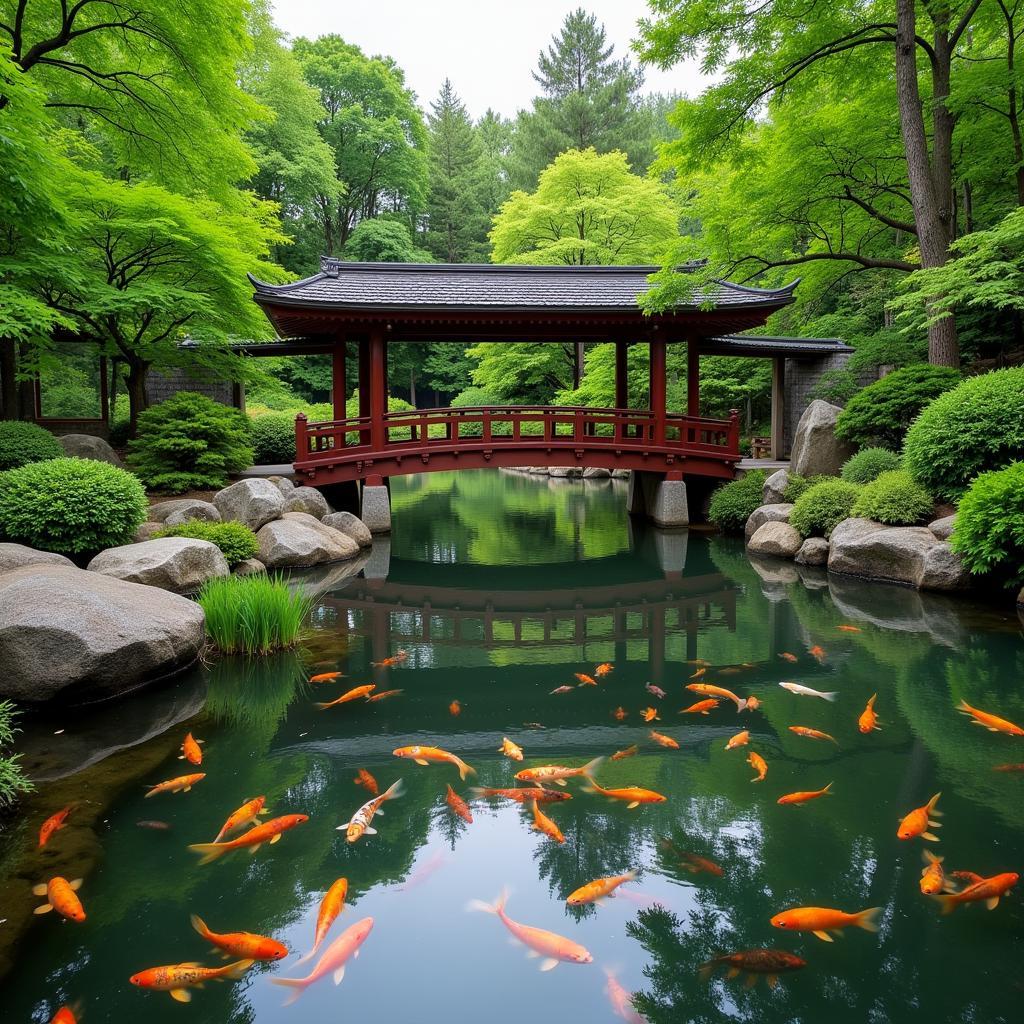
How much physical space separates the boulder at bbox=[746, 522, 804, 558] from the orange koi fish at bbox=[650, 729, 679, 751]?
694cm

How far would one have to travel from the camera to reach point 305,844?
3.45m

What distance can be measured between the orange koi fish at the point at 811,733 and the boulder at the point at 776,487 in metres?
8.00

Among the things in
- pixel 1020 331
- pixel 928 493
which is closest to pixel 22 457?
pixel 928 493

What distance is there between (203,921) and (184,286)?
1102 cm

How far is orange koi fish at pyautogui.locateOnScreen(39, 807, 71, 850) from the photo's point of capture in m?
3.43

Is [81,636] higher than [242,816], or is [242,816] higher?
[81,636]

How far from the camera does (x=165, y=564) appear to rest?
7098 millimetres

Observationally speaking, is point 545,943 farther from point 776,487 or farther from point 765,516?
point 776,487

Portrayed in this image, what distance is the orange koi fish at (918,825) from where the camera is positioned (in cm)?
341

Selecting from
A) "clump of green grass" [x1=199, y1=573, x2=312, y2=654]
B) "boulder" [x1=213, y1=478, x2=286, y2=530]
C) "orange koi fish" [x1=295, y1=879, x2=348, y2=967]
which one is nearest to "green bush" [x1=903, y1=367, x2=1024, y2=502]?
"clump of green grass" [x1=199, y1=573, x2=312, y2=654]

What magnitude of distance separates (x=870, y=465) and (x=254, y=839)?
9979mm

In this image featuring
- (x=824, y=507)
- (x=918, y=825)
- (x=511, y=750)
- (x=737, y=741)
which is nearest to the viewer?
(x=918, y=825)

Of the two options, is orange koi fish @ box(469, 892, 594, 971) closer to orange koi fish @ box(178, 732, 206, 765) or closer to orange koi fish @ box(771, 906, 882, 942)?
orange koi fish @ box(771, 906, 882, 942)

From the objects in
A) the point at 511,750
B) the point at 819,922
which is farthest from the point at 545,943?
the point at 511,750
